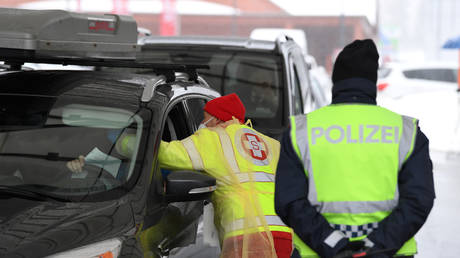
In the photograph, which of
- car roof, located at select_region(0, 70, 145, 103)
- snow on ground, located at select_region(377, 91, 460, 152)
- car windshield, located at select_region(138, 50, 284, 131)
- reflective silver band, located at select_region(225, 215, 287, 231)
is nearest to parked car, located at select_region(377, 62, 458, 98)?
snow on ground, located at select_region(377, 91, 460, 152)

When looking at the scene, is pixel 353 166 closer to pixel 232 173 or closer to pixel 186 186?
pixel 186 186

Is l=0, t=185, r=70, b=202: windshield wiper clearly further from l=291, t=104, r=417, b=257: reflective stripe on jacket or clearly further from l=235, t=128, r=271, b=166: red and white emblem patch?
l=291, t=104, r=417, b=257: reflective stripe on jacket

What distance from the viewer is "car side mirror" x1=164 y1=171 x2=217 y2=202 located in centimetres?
412

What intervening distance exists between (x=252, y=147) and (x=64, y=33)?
1195 mm

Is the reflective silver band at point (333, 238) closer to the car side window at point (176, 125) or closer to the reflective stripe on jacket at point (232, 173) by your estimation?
the reflective stripe on jacket at point (232, 173)

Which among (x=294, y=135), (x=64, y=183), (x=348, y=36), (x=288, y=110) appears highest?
(x=294, y=135)

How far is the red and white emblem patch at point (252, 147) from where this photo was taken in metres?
4.73

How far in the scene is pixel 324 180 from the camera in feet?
11.2

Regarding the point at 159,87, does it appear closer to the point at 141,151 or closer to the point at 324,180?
the point at 141,151

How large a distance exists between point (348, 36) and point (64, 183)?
19886 millimetres

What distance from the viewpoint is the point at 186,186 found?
413 cm

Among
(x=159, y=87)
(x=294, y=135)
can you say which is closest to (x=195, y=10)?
(x=159, y=87)

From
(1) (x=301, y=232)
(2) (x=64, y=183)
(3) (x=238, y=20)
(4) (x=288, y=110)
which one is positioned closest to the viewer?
(1) (x=301, y=232)

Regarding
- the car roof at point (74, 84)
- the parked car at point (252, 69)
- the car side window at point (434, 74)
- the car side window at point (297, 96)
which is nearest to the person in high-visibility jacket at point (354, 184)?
the car roof at point (74, 84)
